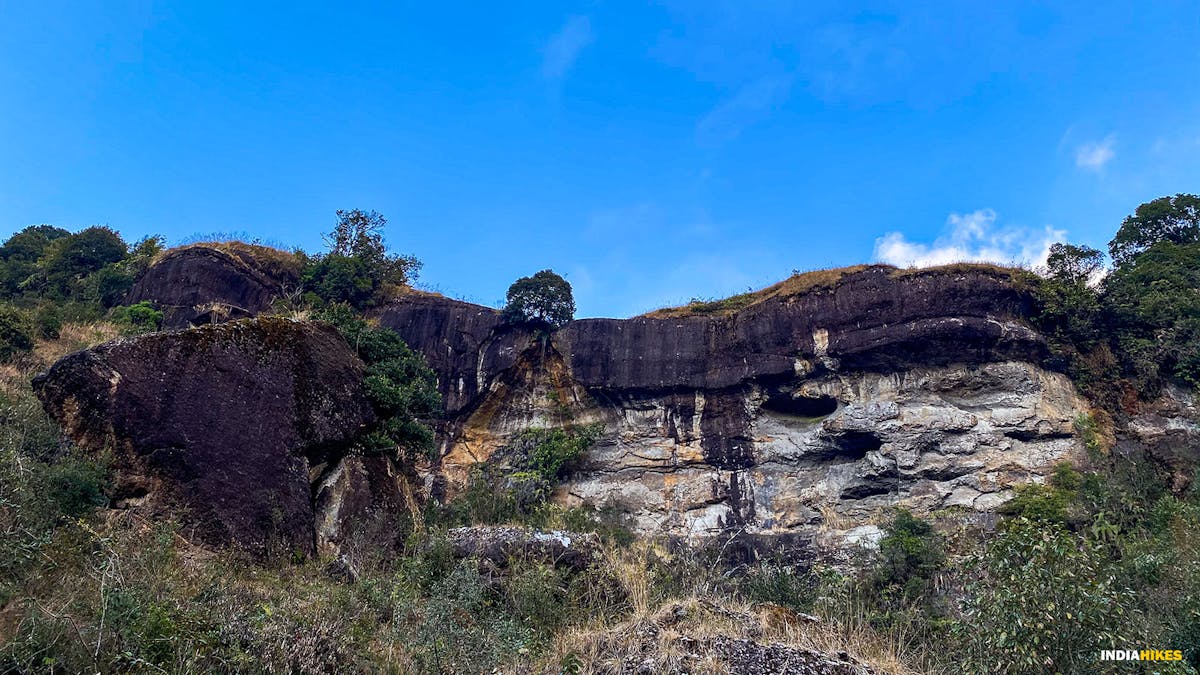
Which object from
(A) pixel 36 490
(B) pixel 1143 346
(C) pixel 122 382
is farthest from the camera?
(B) pixel 1143 346

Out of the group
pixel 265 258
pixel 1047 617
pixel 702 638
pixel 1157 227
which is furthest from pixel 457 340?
pixel 1157 227

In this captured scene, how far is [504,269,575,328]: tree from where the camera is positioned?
29.3 metres

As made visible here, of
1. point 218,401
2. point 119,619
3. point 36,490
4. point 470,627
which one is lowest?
point 470,627

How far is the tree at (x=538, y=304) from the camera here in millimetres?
29281

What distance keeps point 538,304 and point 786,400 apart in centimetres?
1061

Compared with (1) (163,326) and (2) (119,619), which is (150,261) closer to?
(1) (163,326)

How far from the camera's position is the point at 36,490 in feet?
28.6

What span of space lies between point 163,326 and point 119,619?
22.5 m

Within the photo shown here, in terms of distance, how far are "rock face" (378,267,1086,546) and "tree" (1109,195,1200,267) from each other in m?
7.66

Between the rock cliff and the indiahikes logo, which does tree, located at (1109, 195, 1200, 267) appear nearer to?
the rock cliff

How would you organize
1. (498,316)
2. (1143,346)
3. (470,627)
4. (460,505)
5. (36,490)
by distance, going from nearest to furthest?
1. (470,627)
2. (36,490)
3. (460,505)
4. (1143,346)
5. (498,316)

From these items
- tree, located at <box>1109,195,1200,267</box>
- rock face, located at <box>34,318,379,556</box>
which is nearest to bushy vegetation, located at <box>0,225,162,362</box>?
rock face, located at <box>34,318,379,556</box>

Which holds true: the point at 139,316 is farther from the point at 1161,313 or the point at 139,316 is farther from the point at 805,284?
the point at 1161,313

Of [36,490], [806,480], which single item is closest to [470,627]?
[36,490]
